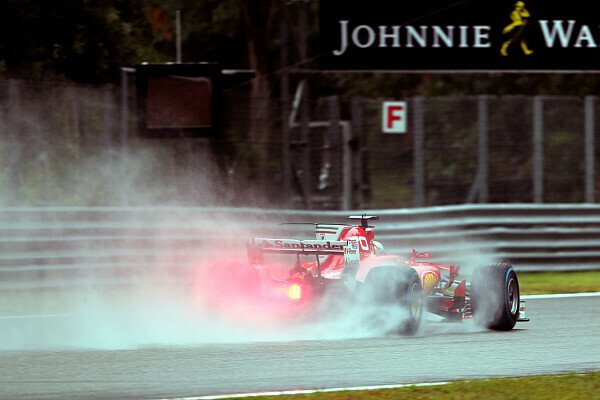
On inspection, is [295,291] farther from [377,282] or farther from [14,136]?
[14,136]

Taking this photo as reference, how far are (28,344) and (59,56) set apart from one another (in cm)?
1440

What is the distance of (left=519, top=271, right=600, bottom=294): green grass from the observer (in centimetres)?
1532

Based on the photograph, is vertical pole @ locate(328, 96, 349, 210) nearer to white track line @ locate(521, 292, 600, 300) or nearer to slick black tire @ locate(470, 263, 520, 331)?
white track line @ locate(521, 292, 600, 300)

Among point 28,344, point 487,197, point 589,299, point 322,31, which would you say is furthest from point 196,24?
point 28,344

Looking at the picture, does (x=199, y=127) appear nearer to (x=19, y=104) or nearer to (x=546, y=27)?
(x=19, y=104)

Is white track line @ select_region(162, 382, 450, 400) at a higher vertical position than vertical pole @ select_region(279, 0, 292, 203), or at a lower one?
lower

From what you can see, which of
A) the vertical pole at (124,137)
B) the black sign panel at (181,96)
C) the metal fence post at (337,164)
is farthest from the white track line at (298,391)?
the black sign panel at (181,96)

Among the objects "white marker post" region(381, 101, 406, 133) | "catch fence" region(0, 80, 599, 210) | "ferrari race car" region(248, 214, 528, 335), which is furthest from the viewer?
"white marker post" region(381, 101, 406, 133)

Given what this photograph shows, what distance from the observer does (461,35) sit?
69.8 ft

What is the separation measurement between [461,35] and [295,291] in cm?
1202

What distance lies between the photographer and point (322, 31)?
20922 millimetres

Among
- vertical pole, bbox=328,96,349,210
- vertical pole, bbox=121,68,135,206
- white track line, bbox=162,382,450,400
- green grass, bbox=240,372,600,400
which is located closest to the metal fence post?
vertical pole, bbox=328,96,349,210

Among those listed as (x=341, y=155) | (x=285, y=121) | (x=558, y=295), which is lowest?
(x=558, y=295)

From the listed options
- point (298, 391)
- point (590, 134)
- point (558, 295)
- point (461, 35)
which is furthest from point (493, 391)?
point (461, 35)
